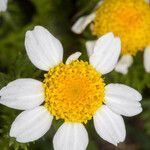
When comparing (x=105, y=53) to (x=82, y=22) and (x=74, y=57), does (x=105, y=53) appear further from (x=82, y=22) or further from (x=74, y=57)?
(x=82, y=22)

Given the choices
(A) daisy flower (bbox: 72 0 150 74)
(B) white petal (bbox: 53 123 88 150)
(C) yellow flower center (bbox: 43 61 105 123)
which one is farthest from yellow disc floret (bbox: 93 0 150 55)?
(B) white petal (bbox: 53 123 88 150)

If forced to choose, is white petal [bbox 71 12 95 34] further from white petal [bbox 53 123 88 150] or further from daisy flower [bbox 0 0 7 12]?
white petal [bbox 53 123 88 150]

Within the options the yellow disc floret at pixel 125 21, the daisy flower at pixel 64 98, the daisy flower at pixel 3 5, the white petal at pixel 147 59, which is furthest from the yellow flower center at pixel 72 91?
the white petal at pixel 147 59

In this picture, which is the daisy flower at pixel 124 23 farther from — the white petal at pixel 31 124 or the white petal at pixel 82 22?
the white petal at pixel 31 124

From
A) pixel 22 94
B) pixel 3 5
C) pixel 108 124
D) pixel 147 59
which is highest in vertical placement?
pixel 3 5

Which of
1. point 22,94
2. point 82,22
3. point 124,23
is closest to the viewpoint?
point 22,94

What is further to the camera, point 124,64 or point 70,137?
point 124,64

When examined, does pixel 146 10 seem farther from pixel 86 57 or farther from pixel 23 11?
pixel 23 11

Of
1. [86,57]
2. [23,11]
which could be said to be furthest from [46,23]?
[86,57]

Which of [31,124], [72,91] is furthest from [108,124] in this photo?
[31,124]
